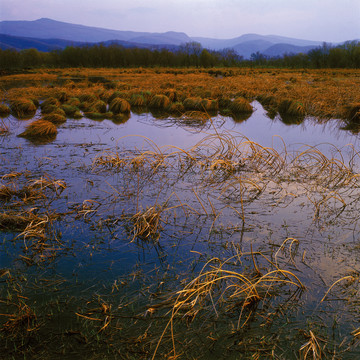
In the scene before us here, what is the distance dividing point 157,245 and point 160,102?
11.7 metres

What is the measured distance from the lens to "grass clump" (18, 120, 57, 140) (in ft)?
31.3

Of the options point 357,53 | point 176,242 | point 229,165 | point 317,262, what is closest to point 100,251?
point 176,242

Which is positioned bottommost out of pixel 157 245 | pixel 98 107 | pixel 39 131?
pixel 157 245

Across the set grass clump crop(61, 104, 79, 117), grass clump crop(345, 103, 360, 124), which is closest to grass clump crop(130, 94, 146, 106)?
grass clump crop(61, 104, 79, 117)

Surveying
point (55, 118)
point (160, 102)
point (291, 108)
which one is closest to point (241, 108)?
point (291, 108)

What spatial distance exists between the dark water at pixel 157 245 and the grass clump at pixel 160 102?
8.35 m

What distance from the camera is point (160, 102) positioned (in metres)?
15.0

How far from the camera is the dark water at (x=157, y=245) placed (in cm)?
305

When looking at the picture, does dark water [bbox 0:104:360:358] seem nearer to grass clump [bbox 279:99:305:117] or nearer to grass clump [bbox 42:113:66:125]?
grass clump [bbox 42:113:66:125]

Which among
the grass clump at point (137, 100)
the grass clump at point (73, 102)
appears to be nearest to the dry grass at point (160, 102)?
the grass clump at point (137, 100)

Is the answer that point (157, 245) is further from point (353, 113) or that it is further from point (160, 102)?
point (160, 102)

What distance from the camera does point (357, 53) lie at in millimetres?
37469

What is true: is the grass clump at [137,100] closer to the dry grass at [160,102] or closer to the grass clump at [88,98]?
the dry grass at [160,102]

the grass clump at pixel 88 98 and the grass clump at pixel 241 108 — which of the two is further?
the grass clump at pixel 88 98
